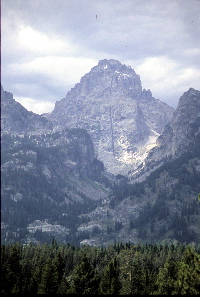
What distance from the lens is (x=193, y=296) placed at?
52.8 meters

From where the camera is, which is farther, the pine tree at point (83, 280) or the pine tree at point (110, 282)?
the pine tree at point (110, 282)

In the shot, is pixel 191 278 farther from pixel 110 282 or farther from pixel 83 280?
pixel 110 282

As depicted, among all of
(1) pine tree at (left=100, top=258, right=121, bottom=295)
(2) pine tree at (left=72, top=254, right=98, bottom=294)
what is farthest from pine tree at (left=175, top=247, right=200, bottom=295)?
(2) pine tree at (left=72, top=254, right=98, bottom=294)

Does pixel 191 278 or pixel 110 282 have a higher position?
pixel 191 278

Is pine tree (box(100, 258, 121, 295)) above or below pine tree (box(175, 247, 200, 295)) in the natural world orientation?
below

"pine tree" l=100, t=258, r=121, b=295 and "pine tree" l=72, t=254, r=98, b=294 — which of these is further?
"pine tree" l=100, t=258, r=121, b=295

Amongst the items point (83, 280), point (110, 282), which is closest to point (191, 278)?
point (83, 280)

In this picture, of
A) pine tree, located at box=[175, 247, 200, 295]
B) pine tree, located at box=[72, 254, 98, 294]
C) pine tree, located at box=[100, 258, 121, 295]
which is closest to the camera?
pine tree, located at box=[175, 247, 200, 295]

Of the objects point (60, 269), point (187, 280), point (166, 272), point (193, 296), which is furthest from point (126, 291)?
point (193, 296)

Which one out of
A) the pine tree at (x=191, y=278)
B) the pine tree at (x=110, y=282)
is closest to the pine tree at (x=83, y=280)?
the pine tree at (x=110, y=282)

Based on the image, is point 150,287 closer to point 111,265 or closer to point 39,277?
point 111,265

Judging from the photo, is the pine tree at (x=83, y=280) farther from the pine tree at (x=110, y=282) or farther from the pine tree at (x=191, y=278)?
the pine tree at (x=191, y=278)

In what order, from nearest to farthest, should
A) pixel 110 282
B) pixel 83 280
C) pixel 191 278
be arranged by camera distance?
pixel 191 278, pixel 83 280, pixel 110 282

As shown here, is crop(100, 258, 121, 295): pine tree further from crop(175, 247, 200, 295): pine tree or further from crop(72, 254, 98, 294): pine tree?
crop(175, 247, 200, 295): pine tree
